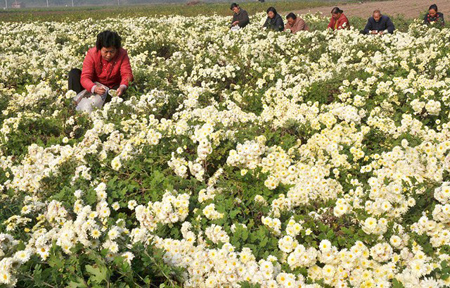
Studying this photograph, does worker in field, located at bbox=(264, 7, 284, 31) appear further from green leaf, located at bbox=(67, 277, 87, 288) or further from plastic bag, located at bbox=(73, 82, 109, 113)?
green leaf, located at bbox=(67, 277, 87, 288)

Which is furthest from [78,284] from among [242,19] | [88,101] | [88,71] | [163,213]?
[242,19]

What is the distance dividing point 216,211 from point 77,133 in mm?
3727

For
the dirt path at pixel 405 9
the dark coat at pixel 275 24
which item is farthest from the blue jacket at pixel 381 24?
the dirt path at pixel 405 9

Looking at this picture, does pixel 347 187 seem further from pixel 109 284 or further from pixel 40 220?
pixel 40 220

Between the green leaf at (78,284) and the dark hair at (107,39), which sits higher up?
the dark hair at (107,39)

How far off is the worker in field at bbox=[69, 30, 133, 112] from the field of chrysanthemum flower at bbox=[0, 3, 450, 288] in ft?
1.38

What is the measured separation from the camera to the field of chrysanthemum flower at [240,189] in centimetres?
317

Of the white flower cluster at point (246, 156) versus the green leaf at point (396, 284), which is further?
the white flower cluster at point (246, 156)

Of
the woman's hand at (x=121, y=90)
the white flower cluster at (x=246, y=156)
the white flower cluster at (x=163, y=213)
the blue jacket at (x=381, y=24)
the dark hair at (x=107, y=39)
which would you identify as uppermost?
the dark hair at (x=107, y=39)

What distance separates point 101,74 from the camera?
7.84 meters

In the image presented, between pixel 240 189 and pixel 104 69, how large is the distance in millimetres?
4590

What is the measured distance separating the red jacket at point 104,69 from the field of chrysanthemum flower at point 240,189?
2.11 ft

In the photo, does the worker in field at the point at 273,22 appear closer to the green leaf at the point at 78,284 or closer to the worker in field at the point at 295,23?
the worker in field at the point at 295,23

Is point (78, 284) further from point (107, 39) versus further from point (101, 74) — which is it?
point (101, 74)
